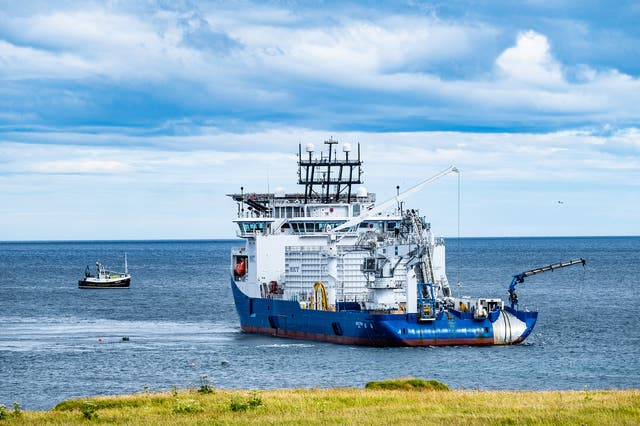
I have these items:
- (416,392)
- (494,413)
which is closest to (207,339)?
(416,392)

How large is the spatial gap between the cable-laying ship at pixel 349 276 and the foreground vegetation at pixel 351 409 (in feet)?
77.1

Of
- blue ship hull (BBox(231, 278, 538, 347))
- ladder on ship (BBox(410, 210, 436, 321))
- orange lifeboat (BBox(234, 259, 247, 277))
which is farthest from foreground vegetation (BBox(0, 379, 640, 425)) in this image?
orange lifeboat (BBox(234, 259, 247, 277))

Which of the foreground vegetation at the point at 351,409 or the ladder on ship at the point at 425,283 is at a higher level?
the ladder on ship at the point at 425,283

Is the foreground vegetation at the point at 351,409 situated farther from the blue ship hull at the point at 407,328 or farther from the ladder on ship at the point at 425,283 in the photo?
the ladder on ship at the point at 425,283

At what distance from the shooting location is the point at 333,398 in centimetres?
3609

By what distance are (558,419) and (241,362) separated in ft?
105

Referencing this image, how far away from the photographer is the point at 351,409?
3350cm

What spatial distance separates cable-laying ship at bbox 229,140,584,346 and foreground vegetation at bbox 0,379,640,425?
77.1 ft

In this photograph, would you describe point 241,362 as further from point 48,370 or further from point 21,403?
point 21,403

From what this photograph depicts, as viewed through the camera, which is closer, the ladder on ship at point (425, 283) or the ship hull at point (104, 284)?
the ladder on ship at point (425, 283)

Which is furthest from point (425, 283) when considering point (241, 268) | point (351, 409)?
point (351, 409)

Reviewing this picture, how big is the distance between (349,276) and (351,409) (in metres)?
37.1

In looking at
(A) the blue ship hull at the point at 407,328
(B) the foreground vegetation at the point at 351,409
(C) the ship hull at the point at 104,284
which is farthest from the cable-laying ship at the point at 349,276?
(C) the ship hull at the point at 104,284

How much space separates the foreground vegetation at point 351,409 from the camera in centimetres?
3083
